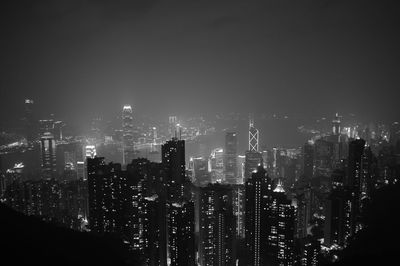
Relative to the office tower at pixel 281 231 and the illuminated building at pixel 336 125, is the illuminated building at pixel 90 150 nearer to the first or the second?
the office tower at pixel 281 231

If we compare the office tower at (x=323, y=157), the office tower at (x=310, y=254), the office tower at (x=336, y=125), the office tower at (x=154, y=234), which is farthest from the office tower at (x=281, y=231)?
the office tower at (x=336, y=125)

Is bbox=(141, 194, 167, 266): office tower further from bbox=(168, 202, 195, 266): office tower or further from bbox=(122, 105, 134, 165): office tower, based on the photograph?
bbox=(122, 105, 134, 165): office tower

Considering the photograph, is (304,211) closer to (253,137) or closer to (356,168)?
(356,168)

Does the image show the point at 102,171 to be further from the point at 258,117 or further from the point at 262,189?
the point at 258,117

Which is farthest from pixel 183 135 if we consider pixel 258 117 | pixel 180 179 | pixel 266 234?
pixel 266 234

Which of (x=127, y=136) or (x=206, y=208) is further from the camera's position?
(x=127, y=136)

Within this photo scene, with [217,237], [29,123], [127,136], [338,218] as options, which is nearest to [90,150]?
[127,136]

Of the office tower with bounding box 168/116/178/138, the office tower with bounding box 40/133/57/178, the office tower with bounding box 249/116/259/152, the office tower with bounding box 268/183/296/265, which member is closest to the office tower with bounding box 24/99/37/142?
the office tower with bounding box 40/133/57/178
